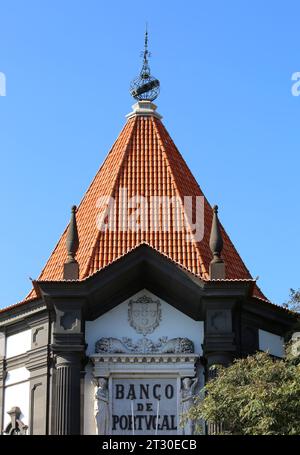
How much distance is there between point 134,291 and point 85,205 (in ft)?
14.6

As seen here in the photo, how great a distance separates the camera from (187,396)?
28047mm

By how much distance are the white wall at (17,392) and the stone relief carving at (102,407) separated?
243 cm

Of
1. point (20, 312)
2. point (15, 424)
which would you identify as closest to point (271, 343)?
point (20, 312)

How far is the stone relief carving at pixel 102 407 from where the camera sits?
27750 mm

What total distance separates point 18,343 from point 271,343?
695 cm

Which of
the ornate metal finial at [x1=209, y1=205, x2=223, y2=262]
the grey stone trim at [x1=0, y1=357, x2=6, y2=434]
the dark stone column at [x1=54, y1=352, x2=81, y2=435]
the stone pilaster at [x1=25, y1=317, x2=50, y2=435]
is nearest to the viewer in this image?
the dark stone column at [x1=54, y1=352, x2=81, y2=435]

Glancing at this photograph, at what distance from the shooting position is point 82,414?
91.5 ft

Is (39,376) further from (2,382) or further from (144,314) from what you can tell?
(144,314)

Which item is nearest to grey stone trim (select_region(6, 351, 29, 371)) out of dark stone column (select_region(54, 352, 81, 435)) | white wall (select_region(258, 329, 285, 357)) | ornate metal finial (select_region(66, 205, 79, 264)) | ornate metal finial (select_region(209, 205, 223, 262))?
dark stone column (select_region(54, 352, 81, 435))

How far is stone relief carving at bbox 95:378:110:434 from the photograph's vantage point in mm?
27750

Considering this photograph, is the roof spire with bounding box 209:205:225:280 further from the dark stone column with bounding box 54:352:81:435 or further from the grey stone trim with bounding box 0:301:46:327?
the grey stone trim with bounding box 0:301:46:327

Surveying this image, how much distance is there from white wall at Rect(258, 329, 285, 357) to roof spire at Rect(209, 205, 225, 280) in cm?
241

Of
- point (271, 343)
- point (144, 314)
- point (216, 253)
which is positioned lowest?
point (271, 343)
